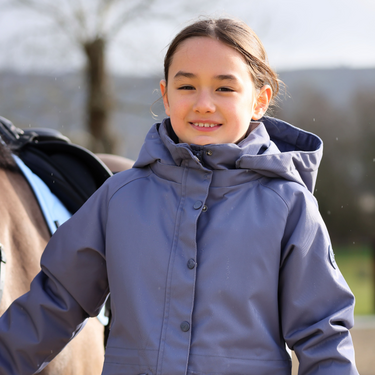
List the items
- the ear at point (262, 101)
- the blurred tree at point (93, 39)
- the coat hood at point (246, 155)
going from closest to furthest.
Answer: the coat hood at point (246, 155)
the ear at point (262, 101)
the blurred tree at point (93, 39)

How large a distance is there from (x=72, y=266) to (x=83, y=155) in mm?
988

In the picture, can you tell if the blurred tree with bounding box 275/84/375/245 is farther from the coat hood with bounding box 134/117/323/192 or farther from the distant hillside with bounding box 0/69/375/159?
the coat hood with bounding box 134/117/323/192

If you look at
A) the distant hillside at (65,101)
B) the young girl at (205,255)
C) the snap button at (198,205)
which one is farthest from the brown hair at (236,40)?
the distant hillside at (65,101)

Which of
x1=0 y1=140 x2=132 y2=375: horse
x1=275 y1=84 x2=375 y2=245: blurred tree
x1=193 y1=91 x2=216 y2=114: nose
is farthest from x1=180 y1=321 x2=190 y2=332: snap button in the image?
x1=275 y1=84 x2=375 y2=245: blurred tree

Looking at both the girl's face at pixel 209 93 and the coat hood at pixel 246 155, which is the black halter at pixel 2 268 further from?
the girl's face at pixel 209 93

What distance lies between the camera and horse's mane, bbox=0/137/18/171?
1739 millimetres

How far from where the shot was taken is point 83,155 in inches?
86.0

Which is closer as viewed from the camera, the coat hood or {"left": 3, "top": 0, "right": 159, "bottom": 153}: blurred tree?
the coat hood

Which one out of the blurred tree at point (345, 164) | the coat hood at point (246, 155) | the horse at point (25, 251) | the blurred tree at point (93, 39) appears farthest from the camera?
the blurred tree at point (345, 164)

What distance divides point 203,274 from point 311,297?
0.25 m

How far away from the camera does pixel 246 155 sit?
3.84 feet

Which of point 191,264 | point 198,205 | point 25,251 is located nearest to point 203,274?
point 191,264

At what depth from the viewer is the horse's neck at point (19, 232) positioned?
1.55 meters

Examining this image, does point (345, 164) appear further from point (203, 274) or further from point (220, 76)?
point (203, 274)
